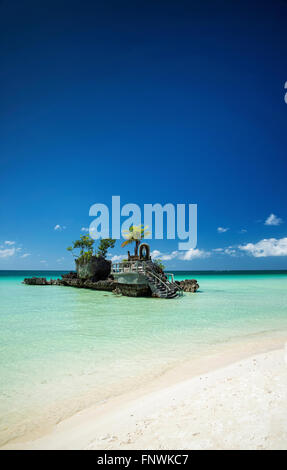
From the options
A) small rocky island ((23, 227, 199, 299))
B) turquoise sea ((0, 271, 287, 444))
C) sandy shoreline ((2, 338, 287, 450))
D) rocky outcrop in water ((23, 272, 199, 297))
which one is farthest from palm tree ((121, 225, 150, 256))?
sandy shoreline ((2, 338, 287, 450))

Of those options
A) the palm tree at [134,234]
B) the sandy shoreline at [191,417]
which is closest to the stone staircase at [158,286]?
the palm tree at [134,234]

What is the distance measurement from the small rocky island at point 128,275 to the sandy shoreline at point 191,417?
18839mm

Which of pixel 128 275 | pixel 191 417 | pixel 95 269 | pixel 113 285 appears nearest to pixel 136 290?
pixel 128 275

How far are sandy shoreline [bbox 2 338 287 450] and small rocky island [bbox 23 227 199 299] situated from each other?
18.8m

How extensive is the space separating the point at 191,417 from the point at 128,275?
2271 centimetres

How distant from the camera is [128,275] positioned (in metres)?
25.8

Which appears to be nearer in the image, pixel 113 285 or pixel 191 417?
pixel 191 417

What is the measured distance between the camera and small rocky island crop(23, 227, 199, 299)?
969 inches

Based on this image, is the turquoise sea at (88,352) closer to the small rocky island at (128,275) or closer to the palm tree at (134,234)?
the small rocky island at (128,275)

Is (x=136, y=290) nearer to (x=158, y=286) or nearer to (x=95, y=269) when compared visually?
(x=158, y=286)

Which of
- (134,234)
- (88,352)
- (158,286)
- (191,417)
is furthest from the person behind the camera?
(134,234)

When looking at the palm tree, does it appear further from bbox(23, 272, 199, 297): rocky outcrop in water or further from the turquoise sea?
the turquoise sea

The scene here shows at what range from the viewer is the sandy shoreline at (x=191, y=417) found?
279 centimetres
